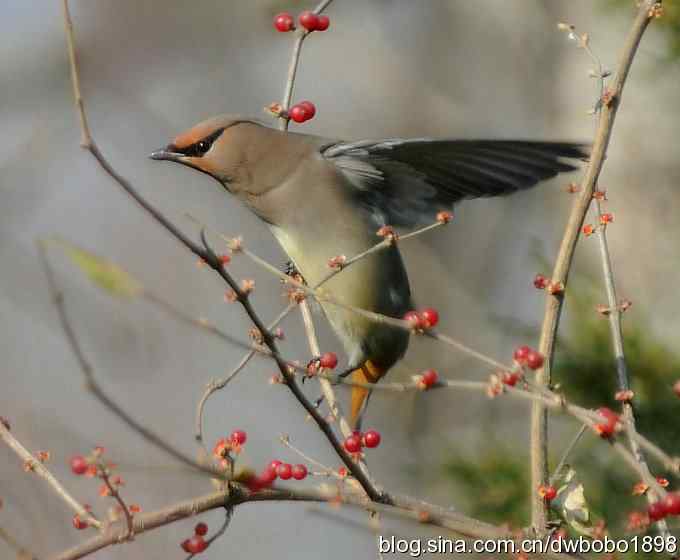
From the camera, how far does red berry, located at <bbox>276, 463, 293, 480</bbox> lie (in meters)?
2.65

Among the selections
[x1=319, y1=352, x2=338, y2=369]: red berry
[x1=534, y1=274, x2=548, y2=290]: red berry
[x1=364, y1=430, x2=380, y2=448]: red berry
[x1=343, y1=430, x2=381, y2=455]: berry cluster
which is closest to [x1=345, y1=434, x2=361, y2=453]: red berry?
[x1=343, y1=430, x2=381, y2=455]: berry cluster

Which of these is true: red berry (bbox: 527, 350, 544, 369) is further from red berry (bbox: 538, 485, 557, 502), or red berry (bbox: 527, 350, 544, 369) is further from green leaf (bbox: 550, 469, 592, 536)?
green leaf (bbox: 550, 469, 592, 536)

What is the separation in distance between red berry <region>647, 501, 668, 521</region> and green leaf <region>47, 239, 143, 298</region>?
110 cm

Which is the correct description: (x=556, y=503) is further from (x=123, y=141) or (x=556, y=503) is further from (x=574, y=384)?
(x=123, y=141)

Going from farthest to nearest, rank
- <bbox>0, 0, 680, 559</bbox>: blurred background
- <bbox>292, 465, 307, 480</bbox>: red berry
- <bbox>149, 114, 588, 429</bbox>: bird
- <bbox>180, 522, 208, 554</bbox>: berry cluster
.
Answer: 1. <bbox>0, 0, 680, 559</bbox>: blurred background
2. <bbox>149, 114, 588, 429</bbox>: bird
3. <bbox>292, 465, 307, 480</bbox>: red berry
4. <bbox>180, 522, 208, 554</bbox>: berry cluster

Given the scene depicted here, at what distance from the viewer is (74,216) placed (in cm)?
924

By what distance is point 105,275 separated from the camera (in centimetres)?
156

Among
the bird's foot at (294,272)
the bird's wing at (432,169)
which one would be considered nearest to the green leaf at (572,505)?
the bird's wing at (432,169)

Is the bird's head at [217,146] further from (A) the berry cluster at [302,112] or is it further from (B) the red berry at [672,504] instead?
(B) the red berry at [672,504]

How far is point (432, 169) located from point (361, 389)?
732 millimetres

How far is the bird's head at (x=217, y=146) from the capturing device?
391 centimetres

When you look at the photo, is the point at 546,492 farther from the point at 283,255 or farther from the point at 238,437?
the point at 283,255

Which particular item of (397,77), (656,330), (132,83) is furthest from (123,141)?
(656,330)

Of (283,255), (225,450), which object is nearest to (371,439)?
(225,450)
